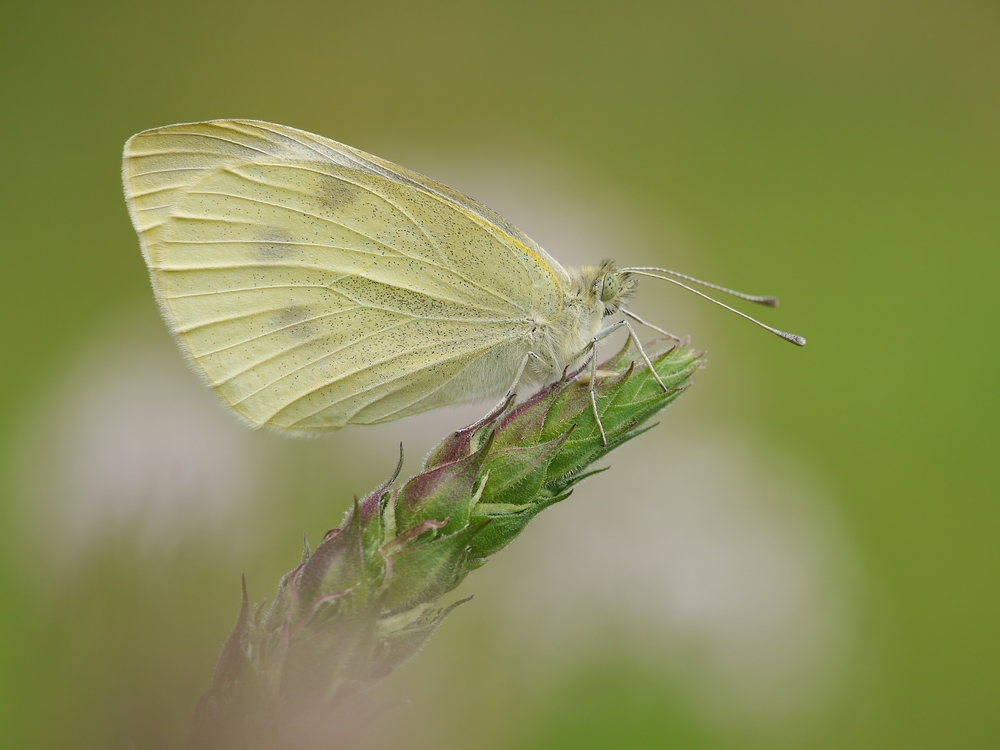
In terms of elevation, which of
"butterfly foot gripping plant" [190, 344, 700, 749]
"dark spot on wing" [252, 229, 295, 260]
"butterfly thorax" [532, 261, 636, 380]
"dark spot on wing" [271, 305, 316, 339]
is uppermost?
"butterfly thorax" [532, 261, 636, 380]

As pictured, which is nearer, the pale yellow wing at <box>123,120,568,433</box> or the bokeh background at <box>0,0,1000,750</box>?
the pale yellow wing at <box>123,120,568,433</box>

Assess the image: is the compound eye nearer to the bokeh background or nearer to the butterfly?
the butterfly

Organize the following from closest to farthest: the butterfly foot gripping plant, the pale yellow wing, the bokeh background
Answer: the butterfly foot gripping plant, the pale yellow wing, the bokeh background

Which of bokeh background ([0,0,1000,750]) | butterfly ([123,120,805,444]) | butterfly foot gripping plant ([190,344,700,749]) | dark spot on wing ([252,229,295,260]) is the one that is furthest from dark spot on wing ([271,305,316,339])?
butterfly foot gripping plant ([190,344,700,749])

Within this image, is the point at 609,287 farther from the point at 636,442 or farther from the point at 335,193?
the point at 636,442

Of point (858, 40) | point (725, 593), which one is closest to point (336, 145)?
point (725, 593)

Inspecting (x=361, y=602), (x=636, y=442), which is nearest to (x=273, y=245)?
(x=361, y=602)

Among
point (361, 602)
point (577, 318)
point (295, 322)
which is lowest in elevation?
point (361, 602)

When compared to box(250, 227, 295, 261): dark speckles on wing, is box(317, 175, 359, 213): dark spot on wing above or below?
above
